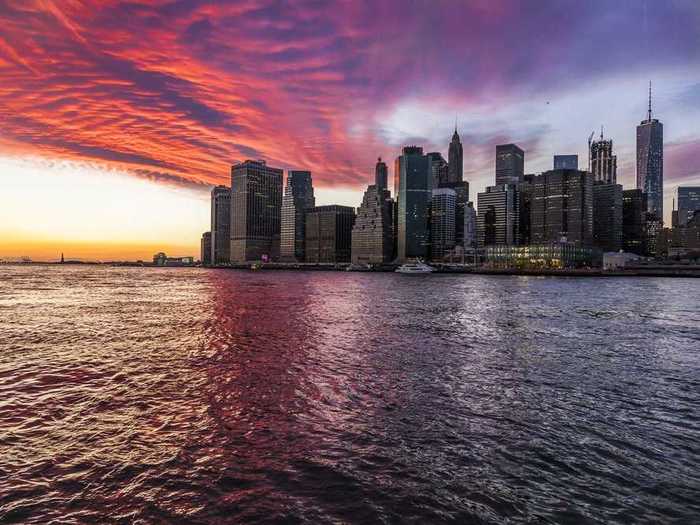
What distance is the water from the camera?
44.2ft

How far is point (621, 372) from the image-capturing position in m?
30.3

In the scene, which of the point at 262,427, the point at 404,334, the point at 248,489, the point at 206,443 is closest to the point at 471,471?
the point at 248,489

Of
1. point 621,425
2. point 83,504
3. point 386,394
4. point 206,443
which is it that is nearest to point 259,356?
point 386,394

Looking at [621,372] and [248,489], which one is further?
[621,372]

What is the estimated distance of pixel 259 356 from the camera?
115 feet

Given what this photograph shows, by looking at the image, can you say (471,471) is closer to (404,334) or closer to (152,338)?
(404,334)

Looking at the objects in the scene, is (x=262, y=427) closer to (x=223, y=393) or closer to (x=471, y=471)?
(x=223, y=393)

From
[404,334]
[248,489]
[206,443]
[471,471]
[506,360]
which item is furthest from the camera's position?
Result: [404,334]

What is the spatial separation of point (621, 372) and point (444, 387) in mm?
13929

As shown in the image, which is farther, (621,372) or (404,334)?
(404,334)

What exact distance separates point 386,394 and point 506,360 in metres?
14.0

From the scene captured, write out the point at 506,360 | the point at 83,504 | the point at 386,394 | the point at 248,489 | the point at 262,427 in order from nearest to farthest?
the point at 83,504 → the point at 248,489 → the point at 262,427 → the point at 386,394 → the point at 506,360

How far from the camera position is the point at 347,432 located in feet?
62.6

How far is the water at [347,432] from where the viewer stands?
44.2ft
